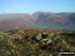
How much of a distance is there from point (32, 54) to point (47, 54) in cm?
120

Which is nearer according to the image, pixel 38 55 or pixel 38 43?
pixel 38 55

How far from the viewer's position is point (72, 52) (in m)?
11.9

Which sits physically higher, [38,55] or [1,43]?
[1,43]

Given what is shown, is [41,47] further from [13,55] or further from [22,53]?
[13,55]

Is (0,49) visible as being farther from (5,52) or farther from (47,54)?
(47,54)

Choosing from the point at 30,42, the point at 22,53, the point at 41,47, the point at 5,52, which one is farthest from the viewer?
the point at 30,42

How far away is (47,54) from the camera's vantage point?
11906mm

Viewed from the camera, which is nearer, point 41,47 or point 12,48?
point 12,48

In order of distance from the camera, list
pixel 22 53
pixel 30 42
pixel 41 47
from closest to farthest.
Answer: pixel 22 53, pixel 41 47, pixel 30 42

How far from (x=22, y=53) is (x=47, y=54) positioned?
2.04 m

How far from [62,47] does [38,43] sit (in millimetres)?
2606

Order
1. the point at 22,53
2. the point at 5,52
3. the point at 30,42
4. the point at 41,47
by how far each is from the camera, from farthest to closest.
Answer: the point at 30,42 < the point at 41,47 < the point at 22,53 < the point at 5,52

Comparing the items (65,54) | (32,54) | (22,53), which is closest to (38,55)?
(32,54)

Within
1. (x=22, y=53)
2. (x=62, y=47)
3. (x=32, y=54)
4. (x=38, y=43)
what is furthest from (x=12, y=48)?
(x=62, y=47)
